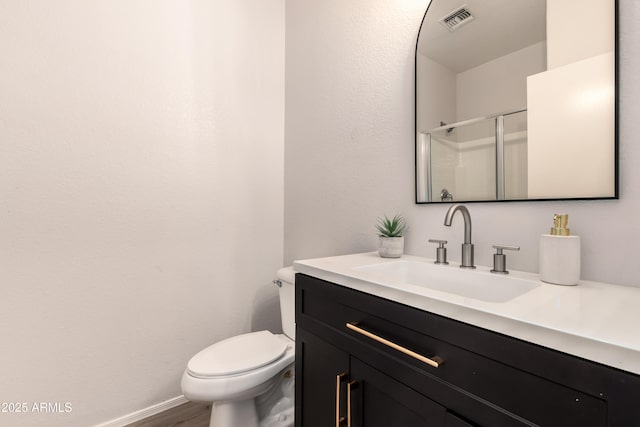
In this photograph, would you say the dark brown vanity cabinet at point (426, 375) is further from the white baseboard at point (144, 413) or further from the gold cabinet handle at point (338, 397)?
the white baseboard at point (144, 413)

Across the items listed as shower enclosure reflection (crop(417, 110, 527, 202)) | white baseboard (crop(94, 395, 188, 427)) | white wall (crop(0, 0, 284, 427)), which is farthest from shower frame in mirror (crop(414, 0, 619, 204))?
white baseboard (crop(94, 395, 188, 427))

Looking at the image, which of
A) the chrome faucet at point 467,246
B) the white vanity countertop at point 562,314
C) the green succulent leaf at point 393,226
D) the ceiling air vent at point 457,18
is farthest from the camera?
the green succulent leaf at point 393,226

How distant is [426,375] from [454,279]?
41cm

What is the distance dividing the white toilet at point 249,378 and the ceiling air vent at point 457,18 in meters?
1.24

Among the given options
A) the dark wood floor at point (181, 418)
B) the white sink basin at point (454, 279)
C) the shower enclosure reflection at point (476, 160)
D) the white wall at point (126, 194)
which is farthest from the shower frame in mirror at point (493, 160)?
the dark wood floor at point (181, 418)

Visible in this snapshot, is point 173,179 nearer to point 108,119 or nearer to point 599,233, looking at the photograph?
point 108,119

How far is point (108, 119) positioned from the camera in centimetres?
133

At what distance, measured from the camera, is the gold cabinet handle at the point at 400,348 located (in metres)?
0.56

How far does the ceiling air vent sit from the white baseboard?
216 cm

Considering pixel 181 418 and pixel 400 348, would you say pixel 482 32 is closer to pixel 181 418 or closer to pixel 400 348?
pixel 400 348

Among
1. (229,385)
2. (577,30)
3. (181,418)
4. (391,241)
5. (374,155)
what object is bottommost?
(181,418)

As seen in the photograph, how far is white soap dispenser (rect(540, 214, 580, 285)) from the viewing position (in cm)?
70

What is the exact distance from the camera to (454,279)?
92 cm

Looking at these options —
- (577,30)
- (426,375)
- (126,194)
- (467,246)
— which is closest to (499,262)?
(467,246)
